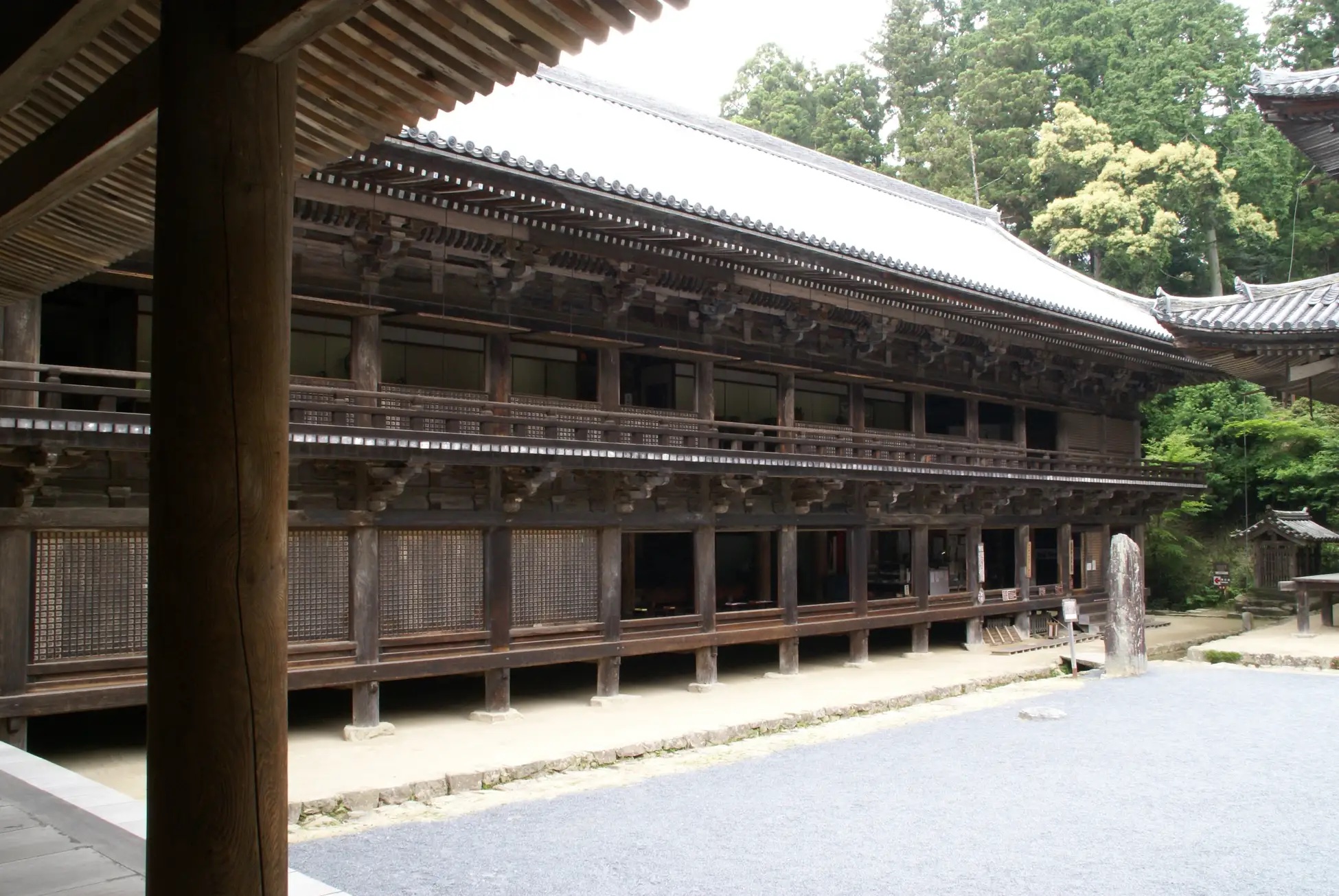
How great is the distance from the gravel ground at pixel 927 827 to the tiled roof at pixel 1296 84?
8.37 meters

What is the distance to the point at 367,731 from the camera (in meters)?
11.1

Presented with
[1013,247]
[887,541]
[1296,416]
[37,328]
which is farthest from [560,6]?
[1296,416]

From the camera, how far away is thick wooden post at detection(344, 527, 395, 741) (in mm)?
11203

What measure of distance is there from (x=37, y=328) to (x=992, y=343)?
1480cm

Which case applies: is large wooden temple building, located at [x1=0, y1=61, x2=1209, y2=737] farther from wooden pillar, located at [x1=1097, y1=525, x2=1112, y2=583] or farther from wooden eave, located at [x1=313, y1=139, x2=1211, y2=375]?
wooden pillar, located at [x1=1097, y1=525, x2=1112, y2=583]

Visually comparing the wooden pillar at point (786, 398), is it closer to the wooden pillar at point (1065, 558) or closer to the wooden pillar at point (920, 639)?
the wooden pillar at point (920, 639)

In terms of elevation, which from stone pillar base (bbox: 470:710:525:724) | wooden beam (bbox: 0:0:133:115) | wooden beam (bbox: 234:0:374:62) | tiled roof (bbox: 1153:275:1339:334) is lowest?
stone pillar base (bbox: 470:710:525:724)

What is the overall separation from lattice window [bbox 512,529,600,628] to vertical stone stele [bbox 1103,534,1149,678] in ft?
27.3

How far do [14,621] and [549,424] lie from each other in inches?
219

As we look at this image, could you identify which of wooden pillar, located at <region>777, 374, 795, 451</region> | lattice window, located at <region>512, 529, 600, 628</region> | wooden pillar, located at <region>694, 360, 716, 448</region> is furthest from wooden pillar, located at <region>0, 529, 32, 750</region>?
wooden pillar, located at <region>777, 374, 795, 451</region>

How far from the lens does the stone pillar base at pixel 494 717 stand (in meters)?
12.1

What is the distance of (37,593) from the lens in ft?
30.3

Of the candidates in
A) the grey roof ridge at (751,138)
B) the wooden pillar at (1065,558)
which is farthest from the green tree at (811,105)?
the wooden pillar at (1065,558)

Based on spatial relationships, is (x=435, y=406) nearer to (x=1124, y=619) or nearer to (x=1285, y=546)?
(x=1124, y=619)
